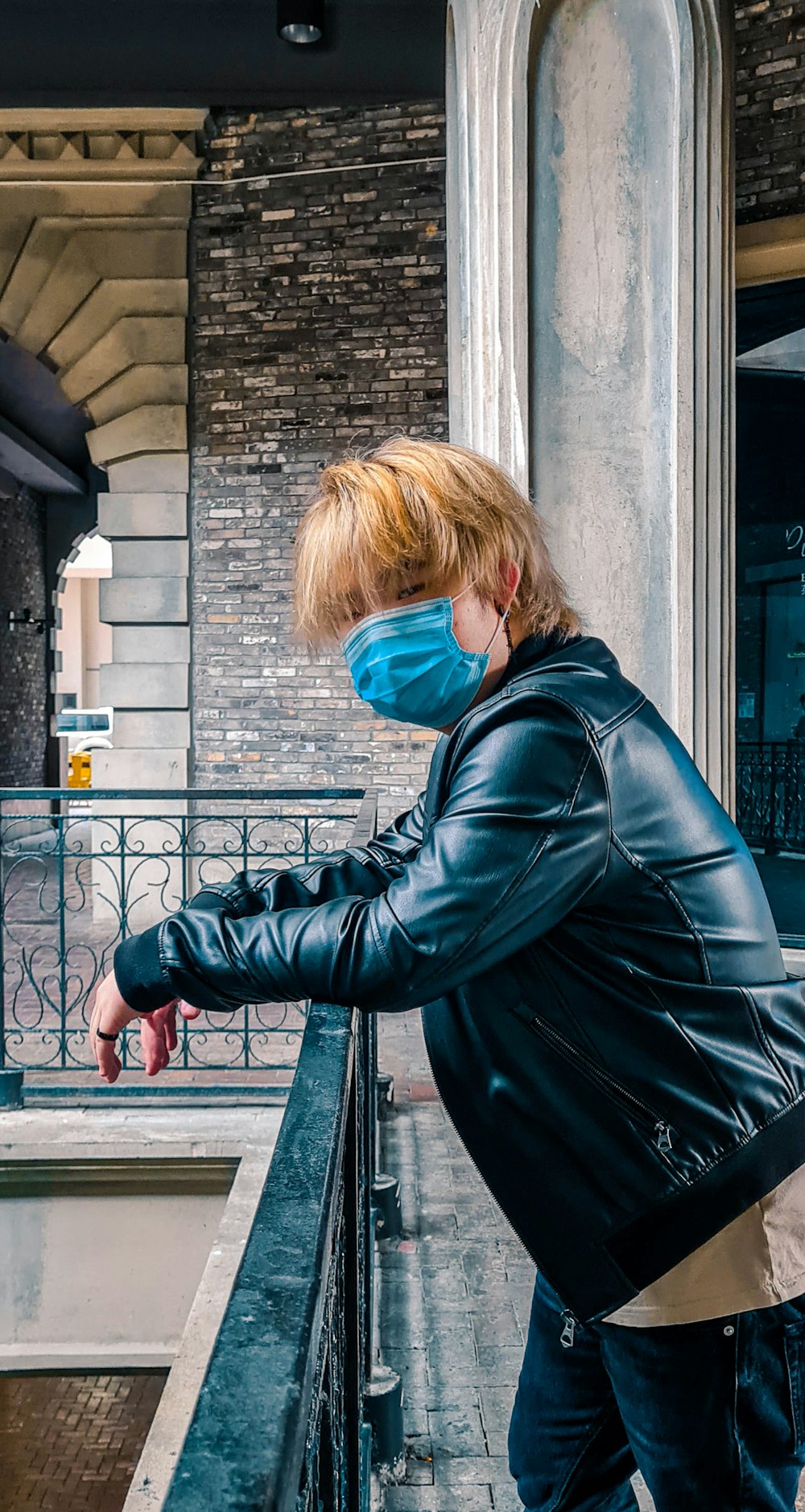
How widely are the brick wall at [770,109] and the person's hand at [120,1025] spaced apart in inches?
201

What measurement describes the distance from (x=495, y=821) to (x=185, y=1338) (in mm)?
3453

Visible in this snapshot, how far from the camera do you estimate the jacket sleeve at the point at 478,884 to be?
102 cm

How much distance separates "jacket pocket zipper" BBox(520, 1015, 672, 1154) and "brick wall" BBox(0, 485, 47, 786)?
14.0 meters

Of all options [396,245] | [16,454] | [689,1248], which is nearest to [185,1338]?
[689,1248]

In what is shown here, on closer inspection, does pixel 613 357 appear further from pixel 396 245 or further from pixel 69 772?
pixel 69 772

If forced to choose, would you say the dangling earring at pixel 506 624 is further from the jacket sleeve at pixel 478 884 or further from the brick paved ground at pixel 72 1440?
the brick paved ground at pixel 72 1440

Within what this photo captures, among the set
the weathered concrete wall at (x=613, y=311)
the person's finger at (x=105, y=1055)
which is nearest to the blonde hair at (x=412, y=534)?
the person's finger at (x=105, y=1055)

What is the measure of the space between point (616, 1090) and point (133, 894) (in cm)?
740

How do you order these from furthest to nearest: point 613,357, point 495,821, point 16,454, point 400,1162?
point 16,454, point 400,1162, point 613,357, point 495,821

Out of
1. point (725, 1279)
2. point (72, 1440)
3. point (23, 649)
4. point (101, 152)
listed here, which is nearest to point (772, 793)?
point (725, 1279)

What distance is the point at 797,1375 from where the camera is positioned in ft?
3.95

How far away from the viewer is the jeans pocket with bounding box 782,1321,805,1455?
47.1 inches

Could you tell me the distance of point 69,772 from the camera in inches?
791

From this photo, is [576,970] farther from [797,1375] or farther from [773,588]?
[773,588]
